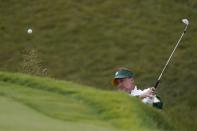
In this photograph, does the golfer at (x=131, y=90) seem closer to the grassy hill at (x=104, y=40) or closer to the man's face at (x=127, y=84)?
the man's face at (x=127, y=84)

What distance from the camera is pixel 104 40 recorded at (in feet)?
70.0

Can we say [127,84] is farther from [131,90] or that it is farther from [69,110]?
[69,110]

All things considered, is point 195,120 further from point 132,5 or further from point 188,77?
point 132,5

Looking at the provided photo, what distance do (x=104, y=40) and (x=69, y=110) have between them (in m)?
13.8

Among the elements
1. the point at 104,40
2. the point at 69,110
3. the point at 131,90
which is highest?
the point at 104,40

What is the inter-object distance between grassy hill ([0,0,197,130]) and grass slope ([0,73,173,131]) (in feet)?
28.1

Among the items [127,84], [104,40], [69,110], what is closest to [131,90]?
[127,84]

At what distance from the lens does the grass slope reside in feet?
21.3

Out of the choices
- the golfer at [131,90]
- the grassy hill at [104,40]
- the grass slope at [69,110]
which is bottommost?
the grass slope at [69,110]

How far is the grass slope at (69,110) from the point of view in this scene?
6.48m

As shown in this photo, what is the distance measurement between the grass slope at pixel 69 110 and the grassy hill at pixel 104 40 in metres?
8.56

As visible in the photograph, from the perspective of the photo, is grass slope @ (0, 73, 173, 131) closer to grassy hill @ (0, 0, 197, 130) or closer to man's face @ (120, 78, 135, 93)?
man's face @ (120, 78, 135, 93)

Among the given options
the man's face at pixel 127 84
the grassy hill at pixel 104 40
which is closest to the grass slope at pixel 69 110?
the man's face at pixel 127 84

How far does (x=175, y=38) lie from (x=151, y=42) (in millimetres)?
654
